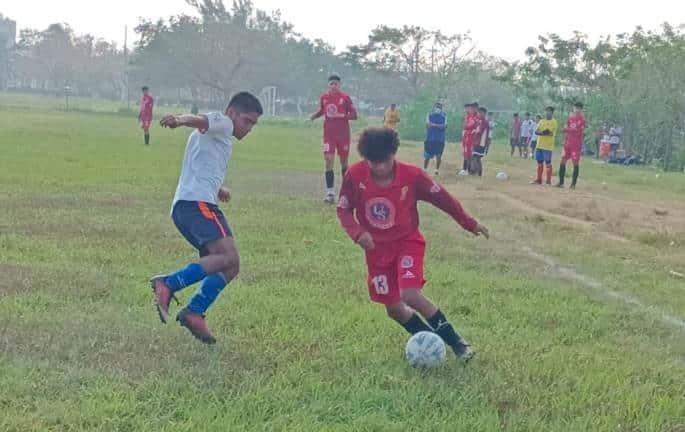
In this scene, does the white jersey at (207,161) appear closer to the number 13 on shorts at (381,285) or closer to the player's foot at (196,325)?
the player's foot at (196,325)

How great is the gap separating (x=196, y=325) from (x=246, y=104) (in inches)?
54.4

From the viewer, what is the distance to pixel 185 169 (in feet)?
17.0

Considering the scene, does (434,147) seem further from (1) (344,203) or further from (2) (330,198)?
(1) (344,203)

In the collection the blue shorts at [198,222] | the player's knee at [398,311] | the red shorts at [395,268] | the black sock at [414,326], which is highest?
the blue shorts at [198,222]

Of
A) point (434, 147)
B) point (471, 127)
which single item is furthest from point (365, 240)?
point (471, 127)

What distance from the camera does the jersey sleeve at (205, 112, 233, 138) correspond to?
198 inches

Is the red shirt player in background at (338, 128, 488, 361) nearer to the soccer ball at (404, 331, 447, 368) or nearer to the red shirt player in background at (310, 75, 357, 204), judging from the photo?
the soccer ball at (404, 331, 447, 368)

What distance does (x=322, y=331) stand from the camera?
17.3ft

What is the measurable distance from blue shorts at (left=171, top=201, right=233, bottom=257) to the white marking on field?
3.24 m

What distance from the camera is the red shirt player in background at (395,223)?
482 centimetres

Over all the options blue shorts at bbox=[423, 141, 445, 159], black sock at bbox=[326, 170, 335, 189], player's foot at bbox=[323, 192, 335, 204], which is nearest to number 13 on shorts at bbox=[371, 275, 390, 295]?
player's foot at bbox=[323, 192, 335, 204]

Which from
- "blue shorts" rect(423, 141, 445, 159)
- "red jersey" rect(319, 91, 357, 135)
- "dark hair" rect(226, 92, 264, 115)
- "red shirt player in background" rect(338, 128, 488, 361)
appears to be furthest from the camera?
"blue shorts" rect(423, 141, 445, 159)

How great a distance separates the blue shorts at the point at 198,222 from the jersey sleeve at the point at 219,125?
42cm

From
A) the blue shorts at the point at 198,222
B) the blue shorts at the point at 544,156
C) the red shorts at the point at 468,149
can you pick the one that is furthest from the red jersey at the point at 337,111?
the blue shorts at the point at 198,222
